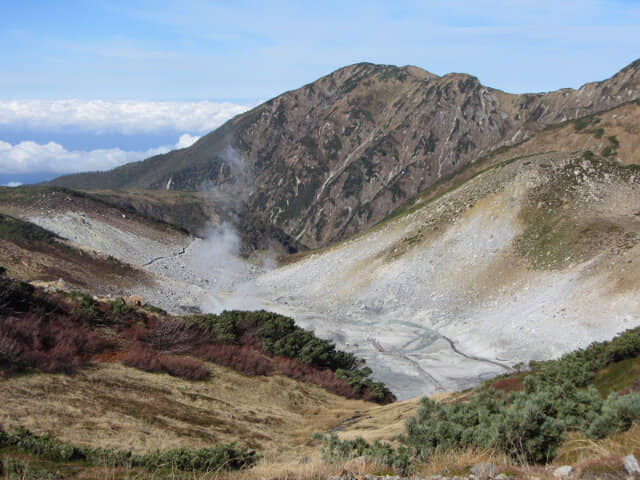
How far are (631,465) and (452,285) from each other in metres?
33.3

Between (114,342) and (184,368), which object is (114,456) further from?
(114,342)

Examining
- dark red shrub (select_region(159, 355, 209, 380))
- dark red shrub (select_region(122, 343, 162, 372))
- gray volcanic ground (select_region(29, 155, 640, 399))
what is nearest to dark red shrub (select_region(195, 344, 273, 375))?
dark red shrub (select_region(159, 355, 209, 380))

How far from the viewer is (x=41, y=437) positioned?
8.66 m

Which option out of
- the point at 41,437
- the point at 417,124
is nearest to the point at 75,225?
the point at 41,437

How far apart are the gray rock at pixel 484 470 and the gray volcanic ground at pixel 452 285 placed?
1657 cm

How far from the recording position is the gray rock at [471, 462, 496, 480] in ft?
19.1

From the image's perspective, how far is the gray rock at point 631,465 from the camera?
514 cm

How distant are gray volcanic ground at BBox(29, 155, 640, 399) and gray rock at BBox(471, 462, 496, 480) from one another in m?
16.6

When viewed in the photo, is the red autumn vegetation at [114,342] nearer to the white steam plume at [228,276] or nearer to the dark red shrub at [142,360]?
the dark red shrub at [142,360]

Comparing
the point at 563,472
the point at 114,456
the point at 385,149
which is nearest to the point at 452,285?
the point at 114,456

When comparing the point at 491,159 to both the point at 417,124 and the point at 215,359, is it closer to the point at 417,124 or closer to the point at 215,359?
the point at 215,359

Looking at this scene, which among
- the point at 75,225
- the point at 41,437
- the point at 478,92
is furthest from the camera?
the point at 478,92

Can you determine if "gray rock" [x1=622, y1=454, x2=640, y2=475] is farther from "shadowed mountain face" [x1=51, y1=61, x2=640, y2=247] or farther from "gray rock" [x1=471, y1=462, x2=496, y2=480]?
"shadowed mountain face" [x1=51, y1=61, x2=640, y2=247]

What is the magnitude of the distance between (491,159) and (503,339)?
5420 cm
